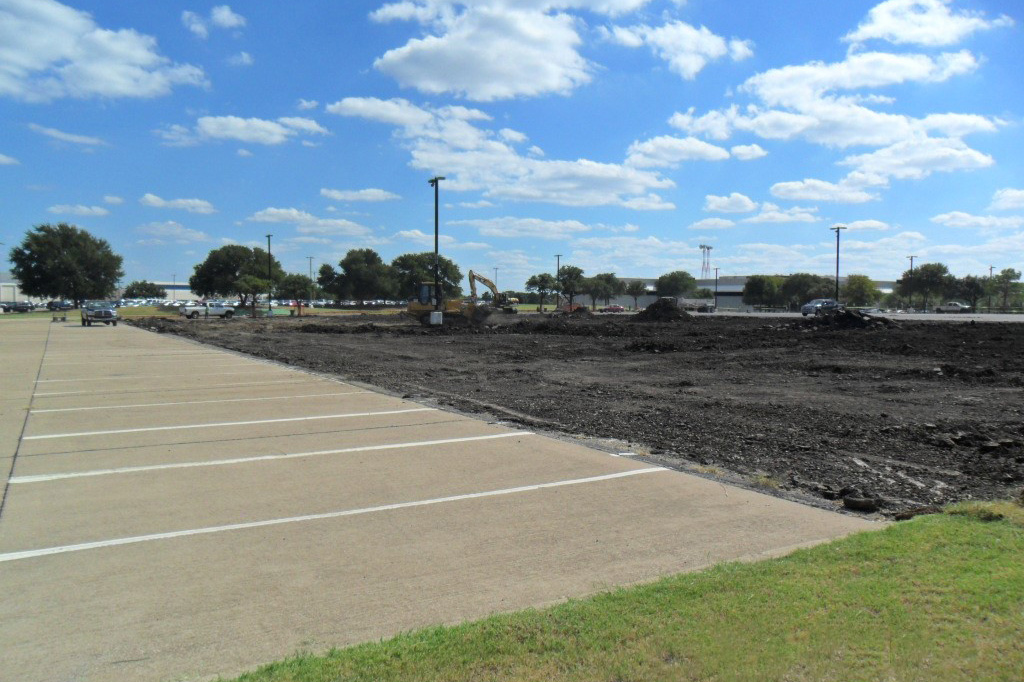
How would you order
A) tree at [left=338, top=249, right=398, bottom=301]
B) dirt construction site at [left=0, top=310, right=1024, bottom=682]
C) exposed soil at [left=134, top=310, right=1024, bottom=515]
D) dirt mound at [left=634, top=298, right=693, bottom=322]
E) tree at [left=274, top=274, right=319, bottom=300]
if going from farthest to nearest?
tree at [left=338, top=249, right=398, bottom=301], tree at [left=274, top=274, right=319, bottom=300], dirt mound at [left=634, top=298, right=693, bottom=322], exposed soil at [left=134, top=310, right=1024, bottom=515], dirt construction site at [left=0, top=310, right=1024, bottom=682]

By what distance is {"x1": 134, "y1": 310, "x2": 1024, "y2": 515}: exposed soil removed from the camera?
26.0 feet

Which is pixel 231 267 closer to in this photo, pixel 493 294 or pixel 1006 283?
pixel 493 294

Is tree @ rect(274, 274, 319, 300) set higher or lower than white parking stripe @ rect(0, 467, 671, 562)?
higher

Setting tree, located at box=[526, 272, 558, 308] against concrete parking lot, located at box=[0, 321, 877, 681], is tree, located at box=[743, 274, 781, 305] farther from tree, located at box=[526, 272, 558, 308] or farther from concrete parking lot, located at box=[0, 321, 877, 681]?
concrete parking lot, located at box=[0, 321, 877, 681]

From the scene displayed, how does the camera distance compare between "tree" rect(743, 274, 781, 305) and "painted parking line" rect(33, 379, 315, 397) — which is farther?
"tree" rect(743, 274, 781, 305)

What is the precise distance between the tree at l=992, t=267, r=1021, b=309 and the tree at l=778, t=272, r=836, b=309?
1032 inches

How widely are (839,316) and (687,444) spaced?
103 ft

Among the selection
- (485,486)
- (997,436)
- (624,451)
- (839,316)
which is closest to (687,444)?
(624,451)

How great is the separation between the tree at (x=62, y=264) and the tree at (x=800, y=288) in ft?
311

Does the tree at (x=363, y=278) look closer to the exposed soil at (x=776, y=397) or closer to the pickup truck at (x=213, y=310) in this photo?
the pickup truck at (x=213, y=310)

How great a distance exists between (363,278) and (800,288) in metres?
69.7

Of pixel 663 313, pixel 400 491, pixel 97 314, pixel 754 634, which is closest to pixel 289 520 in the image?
pixel 400 491

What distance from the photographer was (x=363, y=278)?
123 metres

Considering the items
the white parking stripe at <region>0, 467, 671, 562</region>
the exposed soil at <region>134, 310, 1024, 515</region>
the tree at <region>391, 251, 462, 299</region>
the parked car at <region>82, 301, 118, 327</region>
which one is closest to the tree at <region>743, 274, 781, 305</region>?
the tree at <region>391, 251, 462, 299</region>
